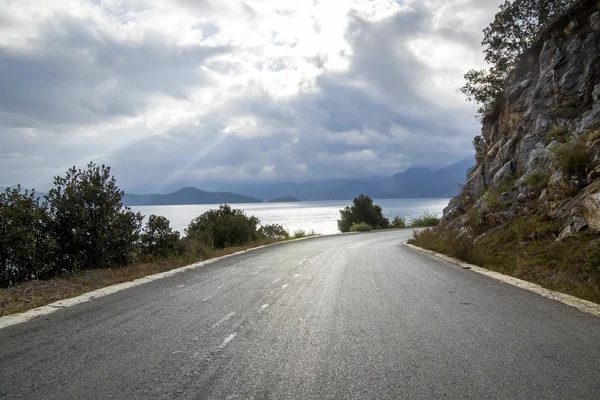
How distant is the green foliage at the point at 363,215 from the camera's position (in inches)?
2076

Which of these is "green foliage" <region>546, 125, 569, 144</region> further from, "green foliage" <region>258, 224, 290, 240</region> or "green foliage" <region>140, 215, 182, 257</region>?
"green foliage" <region>258, 224, 290, 240</region>

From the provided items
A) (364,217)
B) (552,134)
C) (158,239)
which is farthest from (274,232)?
(364,217)

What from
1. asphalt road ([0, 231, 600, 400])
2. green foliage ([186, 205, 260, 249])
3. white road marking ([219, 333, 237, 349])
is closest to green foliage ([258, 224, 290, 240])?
green foliage ([186, 205, 260, 249])

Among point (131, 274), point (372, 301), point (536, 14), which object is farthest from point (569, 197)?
point (536, 14)

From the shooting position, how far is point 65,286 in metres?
8.80

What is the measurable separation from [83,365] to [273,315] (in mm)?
2656

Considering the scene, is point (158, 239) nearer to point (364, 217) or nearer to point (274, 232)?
point (274, 232)

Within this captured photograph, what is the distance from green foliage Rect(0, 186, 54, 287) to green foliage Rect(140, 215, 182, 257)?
4.54m

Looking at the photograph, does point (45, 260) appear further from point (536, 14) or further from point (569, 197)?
point (536, 14)

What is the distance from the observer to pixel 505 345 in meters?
4.50

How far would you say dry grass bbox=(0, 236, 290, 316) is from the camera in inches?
284

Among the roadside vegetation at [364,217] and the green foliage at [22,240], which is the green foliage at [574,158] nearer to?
the green foliage at [22,240]

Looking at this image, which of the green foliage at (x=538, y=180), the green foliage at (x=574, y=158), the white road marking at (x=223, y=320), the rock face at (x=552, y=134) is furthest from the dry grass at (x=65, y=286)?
the green foliage at (x=538, y=180)

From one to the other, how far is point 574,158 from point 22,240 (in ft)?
45.6
